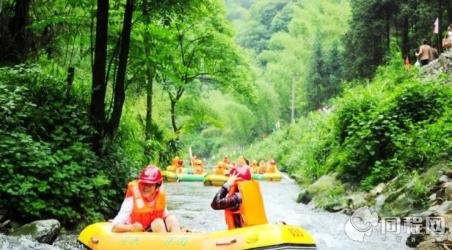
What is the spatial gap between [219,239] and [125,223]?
1310mm

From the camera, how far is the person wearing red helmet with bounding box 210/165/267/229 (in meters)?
6.33

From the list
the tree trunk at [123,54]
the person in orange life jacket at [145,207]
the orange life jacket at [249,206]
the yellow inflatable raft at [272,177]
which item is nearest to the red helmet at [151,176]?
the person in orange life jacket at [145,207]

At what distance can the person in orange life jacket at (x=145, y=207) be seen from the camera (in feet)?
20.2

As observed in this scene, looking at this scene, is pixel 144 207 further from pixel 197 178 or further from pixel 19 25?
pixel 197 178

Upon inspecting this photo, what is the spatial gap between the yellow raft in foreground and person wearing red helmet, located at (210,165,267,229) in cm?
50

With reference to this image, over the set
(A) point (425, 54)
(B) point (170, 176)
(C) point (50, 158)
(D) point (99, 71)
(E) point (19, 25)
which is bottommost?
(B) point (170, 176)

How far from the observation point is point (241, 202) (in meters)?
6.36

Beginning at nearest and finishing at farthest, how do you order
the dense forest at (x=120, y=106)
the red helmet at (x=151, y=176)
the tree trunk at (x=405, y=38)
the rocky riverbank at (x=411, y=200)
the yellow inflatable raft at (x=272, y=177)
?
the red helmet at (x=151, y=176), the rocky riverbank at (x=411, y=200), the dense forest at (x=120, y=106), the yellow inflatable raft at (x=272, y=177), the tree trunk at (x=405, y=38)

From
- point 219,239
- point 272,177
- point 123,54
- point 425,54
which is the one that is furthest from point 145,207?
point 272,177

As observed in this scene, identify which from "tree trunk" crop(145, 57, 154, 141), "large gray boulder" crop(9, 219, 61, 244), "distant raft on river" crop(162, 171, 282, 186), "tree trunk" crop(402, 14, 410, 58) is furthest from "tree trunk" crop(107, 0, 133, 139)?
"tree trunk" crop(402, 14, 410, 58)

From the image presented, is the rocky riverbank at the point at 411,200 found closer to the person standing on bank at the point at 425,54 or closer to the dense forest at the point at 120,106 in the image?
the dense forest at the point at 120,106

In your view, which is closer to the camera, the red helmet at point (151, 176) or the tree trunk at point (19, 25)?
the red helmet at point (151, 176)

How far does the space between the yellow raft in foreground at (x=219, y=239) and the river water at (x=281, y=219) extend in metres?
1.07

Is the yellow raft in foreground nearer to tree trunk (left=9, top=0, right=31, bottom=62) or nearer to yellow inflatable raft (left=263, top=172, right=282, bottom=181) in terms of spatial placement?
tree trunk (left=9, top=0, right=31, bottom=62)
